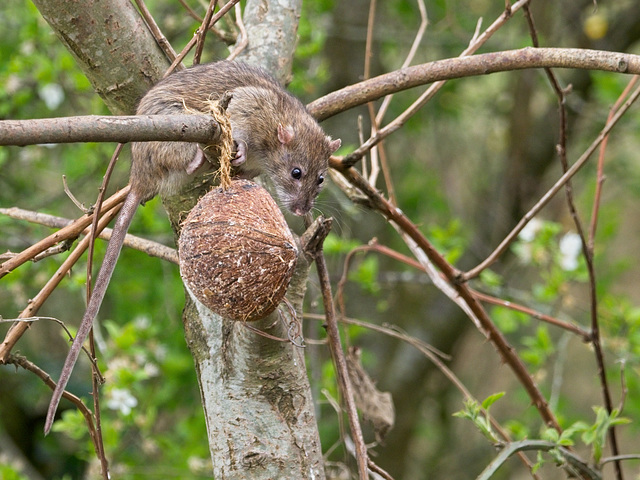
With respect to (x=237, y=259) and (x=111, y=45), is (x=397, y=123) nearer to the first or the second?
(x=111, y=45)

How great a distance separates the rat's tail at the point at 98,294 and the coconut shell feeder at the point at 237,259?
273 millimetres

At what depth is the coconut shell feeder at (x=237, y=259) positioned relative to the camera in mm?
1596

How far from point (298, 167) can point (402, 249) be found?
403 centimetres

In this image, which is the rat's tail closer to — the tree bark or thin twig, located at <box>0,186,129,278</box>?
thin twig, located at <box>0,186,129,278</box>

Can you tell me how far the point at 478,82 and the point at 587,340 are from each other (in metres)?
5.22

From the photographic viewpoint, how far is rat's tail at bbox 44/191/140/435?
1.56 meters

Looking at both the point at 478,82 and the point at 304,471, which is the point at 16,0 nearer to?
the point at 478,82

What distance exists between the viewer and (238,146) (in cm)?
228

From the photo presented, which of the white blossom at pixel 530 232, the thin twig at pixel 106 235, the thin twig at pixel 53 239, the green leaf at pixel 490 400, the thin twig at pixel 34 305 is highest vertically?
the white blossom at pixel 530 232

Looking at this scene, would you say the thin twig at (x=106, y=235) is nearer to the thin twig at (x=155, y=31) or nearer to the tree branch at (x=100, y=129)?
the thin twig at (x=155, y=31)

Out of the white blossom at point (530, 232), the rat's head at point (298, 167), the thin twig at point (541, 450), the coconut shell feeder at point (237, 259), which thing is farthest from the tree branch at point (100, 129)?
the white blossom at point (530, 232)

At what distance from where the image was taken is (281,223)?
1.70 meters

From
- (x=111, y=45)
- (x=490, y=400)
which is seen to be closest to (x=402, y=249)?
(x=490, y=400)

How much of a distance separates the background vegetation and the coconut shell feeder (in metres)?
2.22
